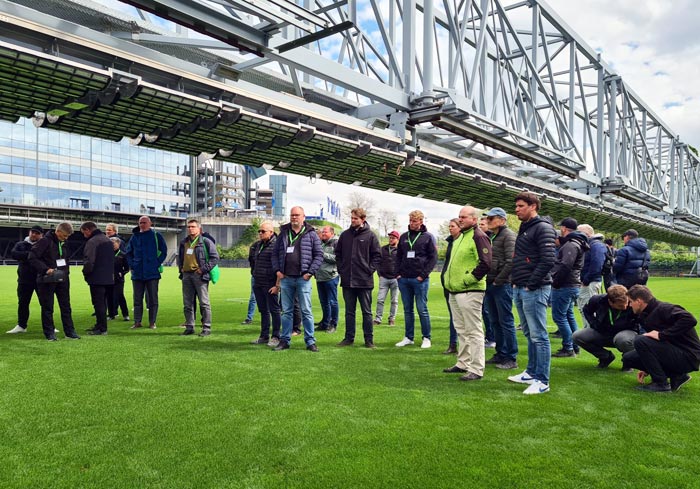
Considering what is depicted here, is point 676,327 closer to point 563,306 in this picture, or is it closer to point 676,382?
point 676,382

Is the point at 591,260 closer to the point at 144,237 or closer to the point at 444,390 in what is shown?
the point at 444,390

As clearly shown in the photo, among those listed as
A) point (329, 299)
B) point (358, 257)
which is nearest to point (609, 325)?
point (358, 257)

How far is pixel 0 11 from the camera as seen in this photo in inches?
202

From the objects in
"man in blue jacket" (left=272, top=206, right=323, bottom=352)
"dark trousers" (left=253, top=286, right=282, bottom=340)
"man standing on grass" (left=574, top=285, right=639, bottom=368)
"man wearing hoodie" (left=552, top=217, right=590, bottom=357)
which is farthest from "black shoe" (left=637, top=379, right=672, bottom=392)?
"dark trousers" (left=253, top=286, right=282, bottom=340)

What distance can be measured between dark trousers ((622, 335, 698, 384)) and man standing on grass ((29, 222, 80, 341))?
7477 mm

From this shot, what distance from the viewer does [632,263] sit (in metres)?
9.21

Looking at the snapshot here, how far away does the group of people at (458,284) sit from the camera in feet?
17.4

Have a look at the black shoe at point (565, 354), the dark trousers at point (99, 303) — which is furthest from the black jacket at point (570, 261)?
the dark trousers at point (99, 303)

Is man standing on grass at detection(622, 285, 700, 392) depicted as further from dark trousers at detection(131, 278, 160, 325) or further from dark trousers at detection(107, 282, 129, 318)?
dark trousers at detection(107, 282, 129, 318)

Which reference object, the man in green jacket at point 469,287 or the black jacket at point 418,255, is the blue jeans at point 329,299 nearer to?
the black jacket at point 418,255

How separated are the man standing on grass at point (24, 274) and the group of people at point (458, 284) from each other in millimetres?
19

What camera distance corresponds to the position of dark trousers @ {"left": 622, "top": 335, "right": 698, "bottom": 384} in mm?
5090

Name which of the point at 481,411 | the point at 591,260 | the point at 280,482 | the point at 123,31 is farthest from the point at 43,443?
the point at 591,260

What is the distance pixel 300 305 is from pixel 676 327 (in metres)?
4.43
